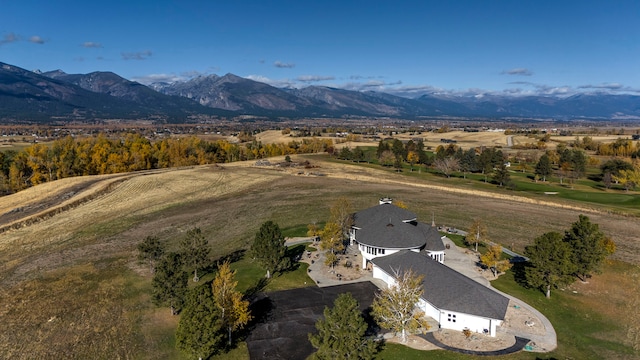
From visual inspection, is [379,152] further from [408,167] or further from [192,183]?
[192,183]

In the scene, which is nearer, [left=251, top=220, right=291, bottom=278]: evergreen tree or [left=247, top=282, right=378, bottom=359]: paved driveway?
[left=247, top=282, right=378, bottom=359]: paved driveway

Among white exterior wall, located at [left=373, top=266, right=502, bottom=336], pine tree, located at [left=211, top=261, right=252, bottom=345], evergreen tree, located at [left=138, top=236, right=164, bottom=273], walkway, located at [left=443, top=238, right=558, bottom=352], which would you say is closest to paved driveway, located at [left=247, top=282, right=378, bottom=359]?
pine tree, located at [left=211, top=261, right=252, bottom=345]

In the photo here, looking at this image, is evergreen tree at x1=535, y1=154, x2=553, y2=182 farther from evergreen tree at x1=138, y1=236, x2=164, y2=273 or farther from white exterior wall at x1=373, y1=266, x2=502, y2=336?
evergreen tree at x1=138, y1=236, x2=164, y2=273

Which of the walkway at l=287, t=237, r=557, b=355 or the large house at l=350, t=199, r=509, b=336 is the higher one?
the large house at l=350, t=199, r=509, b=336

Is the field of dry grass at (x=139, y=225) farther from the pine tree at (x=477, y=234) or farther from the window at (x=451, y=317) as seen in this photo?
the window at (x=451, y=317)

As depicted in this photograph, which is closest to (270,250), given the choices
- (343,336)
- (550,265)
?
(343,336)

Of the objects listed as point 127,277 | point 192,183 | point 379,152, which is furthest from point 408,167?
point 127,277

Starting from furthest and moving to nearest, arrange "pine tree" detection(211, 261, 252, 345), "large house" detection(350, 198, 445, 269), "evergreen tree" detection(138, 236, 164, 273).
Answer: "large house" detection(350, 198, 445, 269) < "evergreen tree" detection(138, 236, 164, 273) < "pine tree" detection(211, 261, 252, 345)
